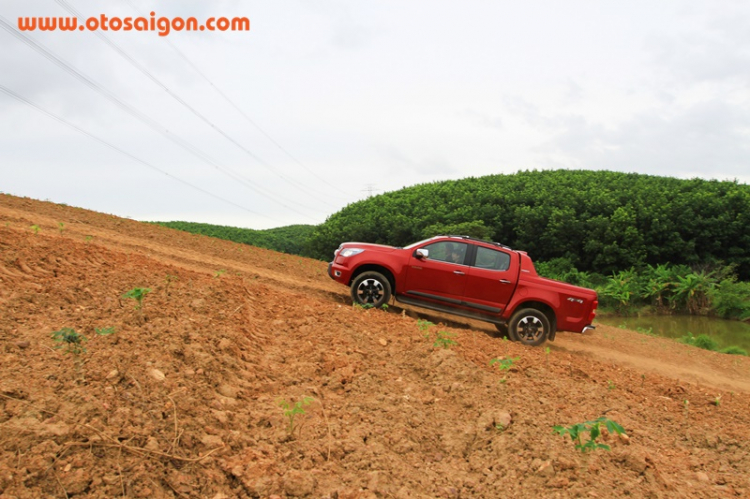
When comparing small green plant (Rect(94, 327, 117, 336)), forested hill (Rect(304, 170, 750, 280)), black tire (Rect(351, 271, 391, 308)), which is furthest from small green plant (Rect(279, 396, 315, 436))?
forested hill (Rect(304, 170, 750, 280))

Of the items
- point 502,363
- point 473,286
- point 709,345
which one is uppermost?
point 473,286

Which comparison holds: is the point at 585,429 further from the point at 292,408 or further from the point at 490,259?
the point at 490,259

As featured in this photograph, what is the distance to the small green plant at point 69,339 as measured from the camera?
18.0ft

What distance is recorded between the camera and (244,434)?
4859 millimetres

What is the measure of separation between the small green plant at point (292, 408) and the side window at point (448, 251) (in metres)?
6.59

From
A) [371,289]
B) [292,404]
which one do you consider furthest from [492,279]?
[292,404]

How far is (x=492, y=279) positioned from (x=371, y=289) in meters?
2.45

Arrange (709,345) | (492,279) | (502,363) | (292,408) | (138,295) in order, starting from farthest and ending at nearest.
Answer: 1. (709,345)
2. (492,279)
3. (502,363)
4. (138,295)
5. (292,408)

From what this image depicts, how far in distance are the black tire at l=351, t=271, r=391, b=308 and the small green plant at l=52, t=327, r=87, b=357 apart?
21.3ft

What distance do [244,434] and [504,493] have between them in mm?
2214

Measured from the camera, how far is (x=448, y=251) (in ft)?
38.8

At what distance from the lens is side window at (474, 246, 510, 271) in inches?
462

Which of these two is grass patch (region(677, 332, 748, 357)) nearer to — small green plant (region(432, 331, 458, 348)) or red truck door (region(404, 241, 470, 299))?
red truck door (region(404, 241, 470, 299))

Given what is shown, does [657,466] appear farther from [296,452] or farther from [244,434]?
[244,434]
